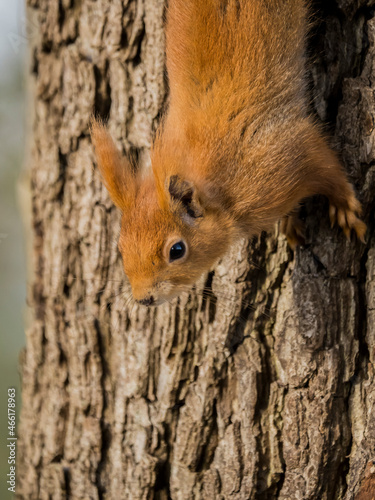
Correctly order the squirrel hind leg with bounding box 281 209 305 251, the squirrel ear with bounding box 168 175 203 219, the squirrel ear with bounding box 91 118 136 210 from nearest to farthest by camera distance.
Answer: the squirrel ear with bounding box 168 175 203 219 → the squirrel ear with bounding box 91 118 136 210 → the squirrel hind leg with bounding box 281 209 305 251

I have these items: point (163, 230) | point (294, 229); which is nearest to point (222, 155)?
point (163, 230)

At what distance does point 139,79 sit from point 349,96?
789mm

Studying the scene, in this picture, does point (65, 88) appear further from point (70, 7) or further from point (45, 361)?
point (45, 361)

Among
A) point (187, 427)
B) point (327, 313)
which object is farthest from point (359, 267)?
point (187, 427)

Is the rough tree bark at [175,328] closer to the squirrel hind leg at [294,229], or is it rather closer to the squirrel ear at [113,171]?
the squirrel hind leg at [294,229]

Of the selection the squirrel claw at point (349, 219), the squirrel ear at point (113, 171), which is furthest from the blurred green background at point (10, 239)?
the squirrel claw at point (349, 219)

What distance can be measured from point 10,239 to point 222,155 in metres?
1.39

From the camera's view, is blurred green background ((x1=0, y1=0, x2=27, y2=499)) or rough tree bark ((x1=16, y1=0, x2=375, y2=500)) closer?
rough tree bark ((x1=16, y1=0, x2=375, y2=500))

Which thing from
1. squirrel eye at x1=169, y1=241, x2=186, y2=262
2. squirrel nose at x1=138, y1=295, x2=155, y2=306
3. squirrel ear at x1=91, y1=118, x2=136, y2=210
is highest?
squirrel ear at x1=91, y1=118, x2=136, y2=210

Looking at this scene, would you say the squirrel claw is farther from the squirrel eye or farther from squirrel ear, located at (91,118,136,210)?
squirrel ear, located at (91,118,136,210)

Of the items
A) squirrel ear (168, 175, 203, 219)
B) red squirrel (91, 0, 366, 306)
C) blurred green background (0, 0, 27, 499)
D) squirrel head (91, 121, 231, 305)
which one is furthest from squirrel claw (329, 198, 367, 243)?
blurred green background (0, 0, 27, 499)

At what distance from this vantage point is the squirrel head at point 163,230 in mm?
1478

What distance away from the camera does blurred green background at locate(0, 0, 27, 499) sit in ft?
7.86

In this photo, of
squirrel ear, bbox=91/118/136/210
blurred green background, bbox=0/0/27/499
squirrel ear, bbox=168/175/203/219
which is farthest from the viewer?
blurred green background, bbox=0/0/27/499
